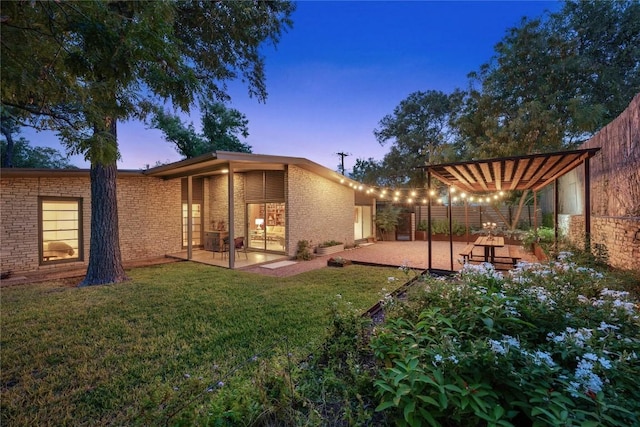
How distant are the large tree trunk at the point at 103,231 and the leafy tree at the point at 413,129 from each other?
681 inches

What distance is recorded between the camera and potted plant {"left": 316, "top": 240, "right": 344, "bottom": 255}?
10320 mm

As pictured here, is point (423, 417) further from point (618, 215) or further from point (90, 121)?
point (618, 215)

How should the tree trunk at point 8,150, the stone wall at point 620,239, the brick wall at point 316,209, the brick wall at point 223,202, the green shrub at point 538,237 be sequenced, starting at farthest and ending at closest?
the tree trunk at point 8,150
the brick wall at point 223,202
the brick wall at point 316,209
the green shrub at point 538,237
the stone wall at point 620,239

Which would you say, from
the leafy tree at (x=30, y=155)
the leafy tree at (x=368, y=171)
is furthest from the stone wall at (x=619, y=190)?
the leafy tree at (x=30, y=155)

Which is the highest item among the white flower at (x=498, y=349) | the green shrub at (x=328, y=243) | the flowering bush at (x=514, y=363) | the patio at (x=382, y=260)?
the white flower at (x=498, y=349)

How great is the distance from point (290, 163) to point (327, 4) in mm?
4548

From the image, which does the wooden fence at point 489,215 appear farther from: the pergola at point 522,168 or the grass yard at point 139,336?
the grass yard at point 139,336

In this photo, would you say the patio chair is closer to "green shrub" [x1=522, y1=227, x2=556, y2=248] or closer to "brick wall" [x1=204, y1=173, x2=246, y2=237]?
"brick wall" [x1=204, y1=173, x2=246, y2=237]

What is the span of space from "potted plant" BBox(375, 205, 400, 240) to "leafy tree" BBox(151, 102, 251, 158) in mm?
10383

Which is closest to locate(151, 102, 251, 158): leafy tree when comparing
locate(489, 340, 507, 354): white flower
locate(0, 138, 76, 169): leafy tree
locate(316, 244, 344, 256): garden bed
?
locate(0, 138, 76, 169): leafy tree

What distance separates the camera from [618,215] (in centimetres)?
471

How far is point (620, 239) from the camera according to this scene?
14.4ft

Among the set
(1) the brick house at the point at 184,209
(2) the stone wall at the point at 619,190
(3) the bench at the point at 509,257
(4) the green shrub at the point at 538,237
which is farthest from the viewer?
(4) the green shrub at the point at 538,237

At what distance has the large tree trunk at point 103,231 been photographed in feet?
21.0
